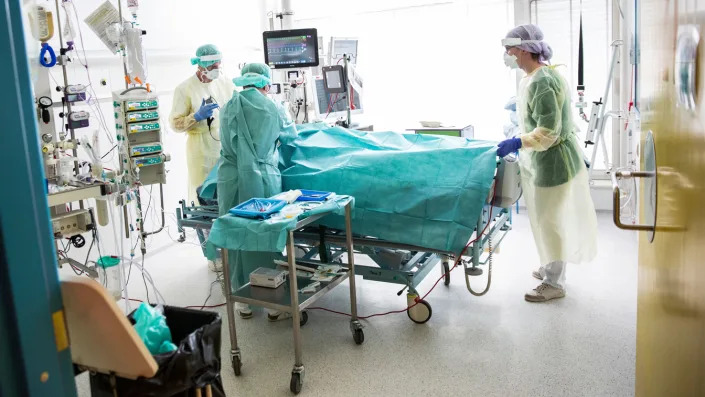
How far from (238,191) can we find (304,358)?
1.00 m

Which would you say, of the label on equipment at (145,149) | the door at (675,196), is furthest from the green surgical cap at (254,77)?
the door at (675,196)

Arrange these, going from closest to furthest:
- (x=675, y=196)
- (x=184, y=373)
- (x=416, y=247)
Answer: (x=675, y=196) → (x=184, y=373) → (x=416, y=247)

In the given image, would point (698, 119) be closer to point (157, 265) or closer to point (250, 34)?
point (157, 265)

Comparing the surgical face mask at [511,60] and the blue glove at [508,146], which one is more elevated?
the surgical face mask at [511,60]

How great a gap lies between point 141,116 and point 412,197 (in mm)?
1545

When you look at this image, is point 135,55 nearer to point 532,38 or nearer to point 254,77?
point 254,77

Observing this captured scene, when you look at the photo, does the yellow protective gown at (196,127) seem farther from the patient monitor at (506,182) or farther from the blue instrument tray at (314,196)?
the patient monitor at (506,182)

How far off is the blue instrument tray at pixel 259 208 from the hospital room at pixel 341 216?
2 cm

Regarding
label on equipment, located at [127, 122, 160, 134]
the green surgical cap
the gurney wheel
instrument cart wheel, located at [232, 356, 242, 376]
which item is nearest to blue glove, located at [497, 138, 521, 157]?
the gurney wheel

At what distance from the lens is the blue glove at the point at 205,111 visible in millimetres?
4188

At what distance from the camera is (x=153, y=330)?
1573 millimetres

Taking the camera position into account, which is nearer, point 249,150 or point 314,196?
point 314,196

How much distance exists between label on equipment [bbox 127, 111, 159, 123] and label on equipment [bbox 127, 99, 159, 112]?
3cm

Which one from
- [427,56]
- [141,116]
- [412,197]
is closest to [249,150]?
[141,116]
